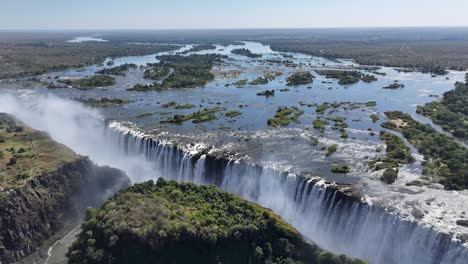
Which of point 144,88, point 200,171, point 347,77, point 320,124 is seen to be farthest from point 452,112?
point 144,88

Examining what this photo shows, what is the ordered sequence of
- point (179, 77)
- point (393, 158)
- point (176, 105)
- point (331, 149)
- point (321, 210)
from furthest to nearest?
point (179, 77)
point (176, 105)
point (331, 149)
point (393, 158)
point (321, 210)

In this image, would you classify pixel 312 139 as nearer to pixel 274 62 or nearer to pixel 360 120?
pixel 360 120

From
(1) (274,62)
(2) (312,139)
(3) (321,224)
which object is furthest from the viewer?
(1) (274,62)

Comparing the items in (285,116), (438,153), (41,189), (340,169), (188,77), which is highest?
(188,77)

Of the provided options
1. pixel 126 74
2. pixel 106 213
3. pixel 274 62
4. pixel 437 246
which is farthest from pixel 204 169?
pixel 274 62

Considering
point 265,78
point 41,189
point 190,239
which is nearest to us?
point 190,239

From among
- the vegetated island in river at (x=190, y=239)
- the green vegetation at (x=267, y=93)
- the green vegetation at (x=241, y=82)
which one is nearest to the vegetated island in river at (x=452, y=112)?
the green vegetation at (x=267, y=93)

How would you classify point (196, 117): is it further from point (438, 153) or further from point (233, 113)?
point (438, 153)
